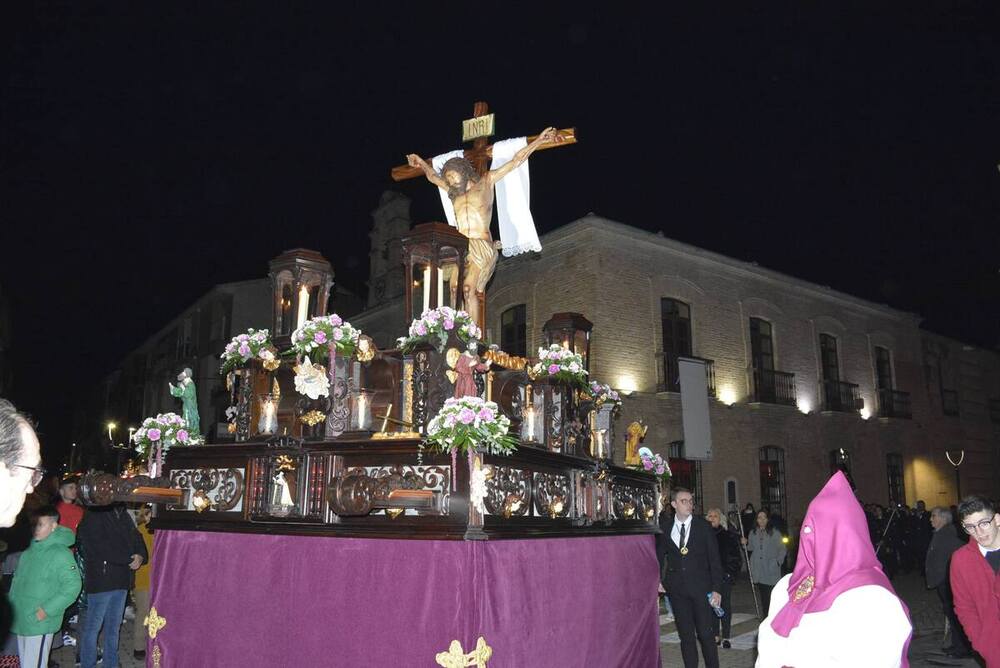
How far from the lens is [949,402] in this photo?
31984 mm

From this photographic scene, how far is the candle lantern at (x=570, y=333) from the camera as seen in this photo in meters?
8.64

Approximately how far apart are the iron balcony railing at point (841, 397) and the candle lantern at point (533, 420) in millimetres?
21036

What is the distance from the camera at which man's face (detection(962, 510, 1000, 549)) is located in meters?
5.19

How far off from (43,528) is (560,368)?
4771mm

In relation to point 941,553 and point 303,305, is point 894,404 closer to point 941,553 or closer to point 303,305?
point 941,553

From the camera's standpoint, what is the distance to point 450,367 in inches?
258

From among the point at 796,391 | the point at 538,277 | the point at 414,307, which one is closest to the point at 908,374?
the point at 796,391

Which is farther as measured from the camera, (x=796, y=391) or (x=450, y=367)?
(x=796, y=391)

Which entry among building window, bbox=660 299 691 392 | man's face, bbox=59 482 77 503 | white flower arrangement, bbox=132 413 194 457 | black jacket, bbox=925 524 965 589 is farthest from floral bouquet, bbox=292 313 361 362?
building window, bbox=660 299 691 392

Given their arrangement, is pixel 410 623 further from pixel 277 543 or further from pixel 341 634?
pixel 277 543

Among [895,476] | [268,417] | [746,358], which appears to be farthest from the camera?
[895,476]

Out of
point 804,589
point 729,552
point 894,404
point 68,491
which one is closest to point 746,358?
point 894,404

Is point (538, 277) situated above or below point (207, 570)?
above

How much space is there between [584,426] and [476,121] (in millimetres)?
3951
